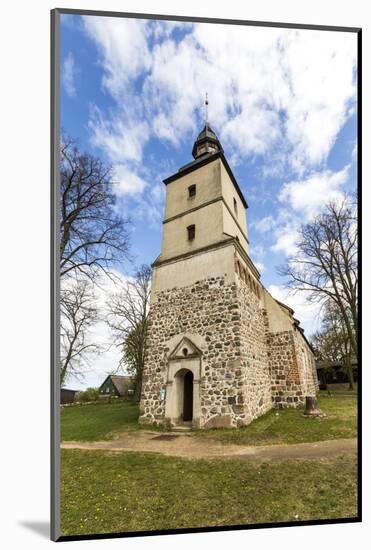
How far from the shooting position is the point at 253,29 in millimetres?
4801

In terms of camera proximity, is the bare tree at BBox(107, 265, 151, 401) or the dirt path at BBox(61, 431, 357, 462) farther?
the bare tree at BBox(107, 265, 151, 401)

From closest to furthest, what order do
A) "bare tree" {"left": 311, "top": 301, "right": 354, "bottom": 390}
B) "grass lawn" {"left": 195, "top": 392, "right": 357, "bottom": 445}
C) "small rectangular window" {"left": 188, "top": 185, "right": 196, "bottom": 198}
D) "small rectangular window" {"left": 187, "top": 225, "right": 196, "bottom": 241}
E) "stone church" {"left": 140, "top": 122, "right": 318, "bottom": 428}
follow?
"grass lawn" {"left": 195, "top": 392, "right": 357, "bottom": 445}
"bare tree" {"left": 311, "top": 301, "right": 354, "bottom": 390}
"stone church" {"left": 140, "top": 122, "right": 318, "bottom": 428}
"small rectangular window" {"left": 187, "top": 225, "right": 196, "bottom": 241}
"small rectangular window" {"left": 188, "top": 185, "right": 196, "bottom": 198}

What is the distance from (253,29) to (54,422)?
650 cm

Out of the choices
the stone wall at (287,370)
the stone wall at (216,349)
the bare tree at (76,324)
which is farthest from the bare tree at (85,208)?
the stone wall at (287,370)

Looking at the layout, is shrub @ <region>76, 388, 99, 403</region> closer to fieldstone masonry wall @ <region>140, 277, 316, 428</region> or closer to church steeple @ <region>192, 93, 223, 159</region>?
fieldstone masonry wall @ <region>140, 277, 316, 428</region>

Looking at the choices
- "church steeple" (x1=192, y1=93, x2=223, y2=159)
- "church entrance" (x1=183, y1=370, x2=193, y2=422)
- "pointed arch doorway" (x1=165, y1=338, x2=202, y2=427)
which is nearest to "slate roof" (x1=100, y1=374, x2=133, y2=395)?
"pointed arch doorway" (x1=165, y1=338, x2=202, y2=427)

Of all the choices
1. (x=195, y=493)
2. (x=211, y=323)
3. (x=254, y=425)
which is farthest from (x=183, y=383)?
(x=195, y=493)

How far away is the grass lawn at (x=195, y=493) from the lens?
12.5 ft

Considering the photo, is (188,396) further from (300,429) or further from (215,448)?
(300,429)

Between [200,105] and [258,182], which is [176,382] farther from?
[200,105]

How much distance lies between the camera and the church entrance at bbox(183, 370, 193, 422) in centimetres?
768

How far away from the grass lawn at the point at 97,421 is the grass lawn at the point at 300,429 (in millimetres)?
1738

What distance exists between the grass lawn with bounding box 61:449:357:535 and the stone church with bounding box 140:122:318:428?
226 centimetres

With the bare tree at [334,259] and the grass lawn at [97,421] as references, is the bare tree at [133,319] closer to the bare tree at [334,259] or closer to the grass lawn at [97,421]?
the grass lawn at [97,421]
